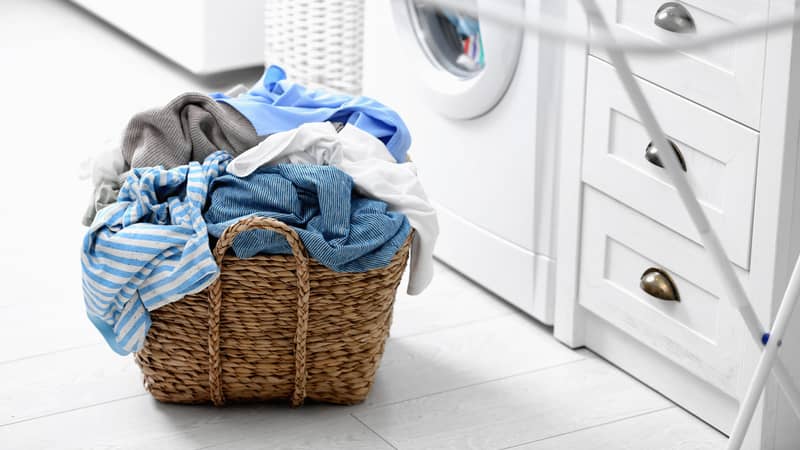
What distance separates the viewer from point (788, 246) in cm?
159

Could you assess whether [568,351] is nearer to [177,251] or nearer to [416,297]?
[416,297]

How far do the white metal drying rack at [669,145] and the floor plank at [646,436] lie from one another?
44 centimetres

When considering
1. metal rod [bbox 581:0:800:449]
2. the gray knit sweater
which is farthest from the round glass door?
metal rod [bbox 581:0:800:449]

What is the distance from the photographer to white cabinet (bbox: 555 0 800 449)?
156 cm

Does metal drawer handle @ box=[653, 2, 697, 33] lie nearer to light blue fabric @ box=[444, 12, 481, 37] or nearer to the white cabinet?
the white cabinet

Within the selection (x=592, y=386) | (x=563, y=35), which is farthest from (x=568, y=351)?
(x=563, y=35)

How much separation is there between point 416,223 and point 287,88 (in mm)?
345

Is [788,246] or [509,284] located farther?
[509,284]

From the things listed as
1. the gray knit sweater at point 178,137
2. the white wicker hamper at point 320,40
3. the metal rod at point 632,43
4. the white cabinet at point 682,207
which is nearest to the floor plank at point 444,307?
the white cabinet at point 682,207

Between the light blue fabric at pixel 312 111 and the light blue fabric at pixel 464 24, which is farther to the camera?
the light blue fabric at pixel 464 24

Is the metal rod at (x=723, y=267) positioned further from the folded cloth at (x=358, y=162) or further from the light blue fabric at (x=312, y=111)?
the light blue fabric at (x=312, y=111)

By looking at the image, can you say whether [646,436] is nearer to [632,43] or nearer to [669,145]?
[669,145]

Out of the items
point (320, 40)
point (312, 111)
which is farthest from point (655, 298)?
point (320, 40)

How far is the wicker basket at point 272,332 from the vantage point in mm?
1669
